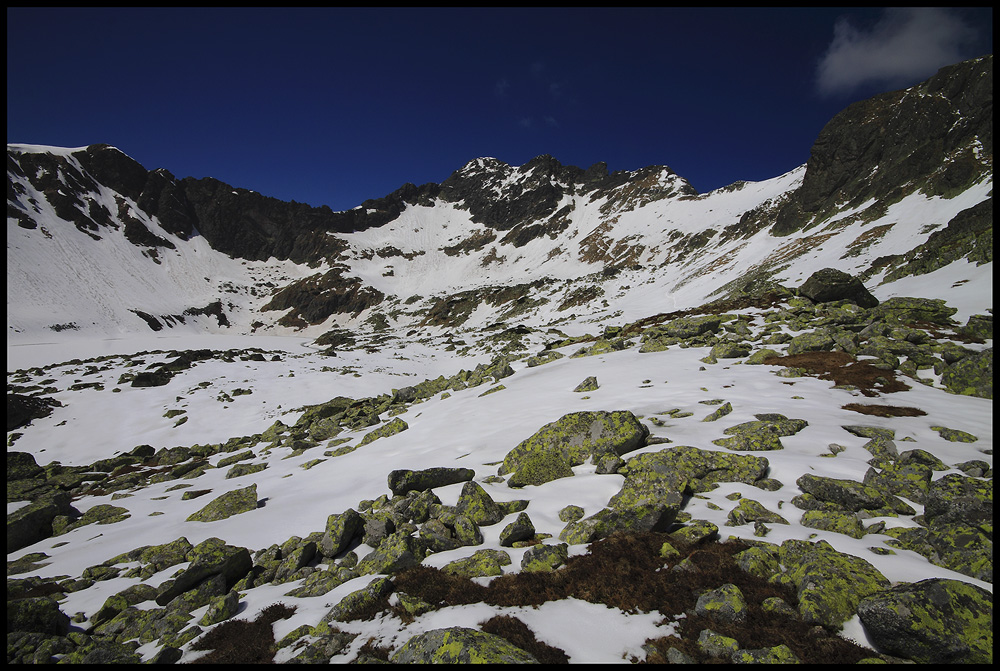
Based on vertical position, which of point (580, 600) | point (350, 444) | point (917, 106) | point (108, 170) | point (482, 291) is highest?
point (108, 170)

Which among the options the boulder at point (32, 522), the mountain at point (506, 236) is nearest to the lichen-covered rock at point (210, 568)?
the boulder at point (32, 522)

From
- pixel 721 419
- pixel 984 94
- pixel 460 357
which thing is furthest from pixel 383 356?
pixel 984 94

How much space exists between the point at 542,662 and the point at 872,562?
6.17 metres

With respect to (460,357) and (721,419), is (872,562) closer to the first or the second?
(721,419)

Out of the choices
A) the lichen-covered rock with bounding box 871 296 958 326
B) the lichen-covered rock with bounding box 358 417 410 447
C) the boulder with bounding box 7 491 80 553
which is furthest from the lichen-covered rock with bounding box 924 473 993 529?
the boulder with bounding box 7 491 80 553

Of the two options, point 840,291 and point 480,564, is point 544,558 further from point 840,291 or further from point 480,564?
point 840,291

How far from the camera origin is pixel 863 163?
223 ft

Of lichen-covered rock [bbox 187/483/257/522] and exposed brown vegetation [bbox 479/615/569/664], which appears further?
lichen-covered rock [bbox 187/483/257/522]

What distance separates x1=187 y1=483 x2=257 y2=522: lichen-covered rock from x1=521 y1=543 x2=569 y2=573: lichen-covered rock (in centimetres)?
1068

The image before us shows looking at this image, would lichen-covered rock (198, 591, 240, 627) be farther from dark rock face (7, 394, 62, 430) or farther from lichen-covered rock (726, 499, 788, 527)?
dark rock face (7, 394, 62, 430)

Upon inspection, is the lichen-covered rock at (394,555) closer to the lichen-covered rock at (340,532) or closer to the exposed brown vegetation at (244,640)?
the lichen-covered rock at (340,532)

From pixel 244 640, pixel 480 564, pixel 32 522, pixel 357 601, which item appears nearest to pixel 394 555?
pixel 357 601

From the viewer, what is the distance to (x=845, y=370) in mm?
17672

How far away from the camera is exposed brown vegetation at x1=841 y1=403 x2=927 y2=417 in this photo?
43.8ft
